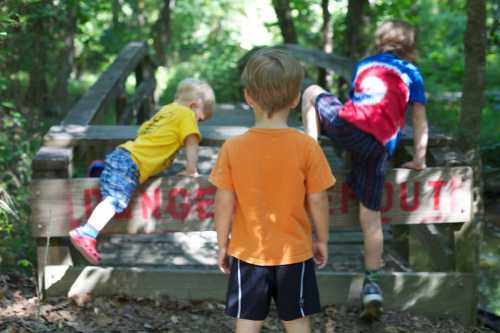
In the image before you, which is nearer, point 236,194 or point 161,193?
point 236,194

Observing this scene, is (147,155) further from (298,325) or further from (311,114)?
(298,325)

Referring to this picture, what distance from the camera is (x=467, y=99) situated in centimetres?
547

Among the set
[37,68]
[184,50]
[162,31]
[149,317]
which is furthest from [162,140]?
[184,50]

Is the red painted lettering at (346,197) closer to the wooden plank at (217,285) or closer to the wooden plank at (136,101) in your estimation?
the wooden plank at (217,285)

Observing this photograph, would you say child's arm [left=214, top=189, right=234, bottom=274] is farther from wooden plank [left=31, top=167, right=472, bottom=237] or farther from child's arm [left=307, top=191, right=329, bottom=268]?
wooden plank [left=31, top=167, right=472, bottom=237]

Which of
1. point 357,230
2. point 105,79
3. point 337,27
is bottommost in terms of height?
point 357,230

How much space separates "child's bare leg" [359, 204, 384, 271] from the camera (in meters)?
4.14

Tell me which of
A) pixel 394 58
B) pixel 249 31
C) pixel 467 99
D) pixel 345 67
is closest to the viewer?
pixel 394 58

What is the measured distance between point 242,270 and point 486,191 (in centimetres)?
455

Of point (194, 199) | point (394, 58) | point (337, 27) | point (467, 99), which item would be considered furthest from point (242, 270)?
point (337, 27)

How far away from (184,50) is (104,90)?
1694 centimetres

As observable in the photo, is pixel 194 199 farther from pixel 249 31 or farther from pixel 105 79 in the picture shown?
pixel 249 31

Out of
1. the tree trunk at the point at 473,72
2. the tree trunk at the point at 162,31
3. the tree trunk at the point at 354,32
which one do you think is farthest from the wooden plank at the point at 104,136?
the tree trunk at the point at 162,31

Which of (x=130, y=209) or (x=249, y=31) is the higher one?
(x=249, y=31)
